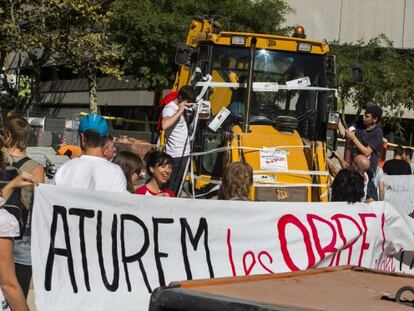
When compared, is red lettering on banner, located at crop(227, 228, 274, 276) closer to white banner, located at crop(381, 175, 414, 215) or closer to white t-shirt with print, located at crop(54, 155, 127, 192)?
white t-shirt with print, located at crop(54, 155, 127, 192)

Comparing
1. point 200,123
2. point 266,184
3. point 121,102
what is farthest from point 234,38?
point 121,102

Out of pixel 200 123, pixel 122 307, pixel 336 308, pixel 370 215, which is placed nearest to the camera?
pixel 336 308

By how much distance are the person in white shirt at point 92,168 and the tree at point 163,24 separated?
70.3 ft

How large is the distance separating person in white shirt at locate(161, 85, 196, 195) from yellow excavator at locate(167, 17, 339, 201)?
0.39 feet

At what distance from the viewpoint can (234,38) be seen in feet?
33.2

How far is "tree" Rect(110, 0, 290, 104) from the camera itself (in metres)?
27.4

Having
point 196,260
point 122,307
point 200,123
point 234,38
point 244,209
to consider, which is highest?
point 234,38

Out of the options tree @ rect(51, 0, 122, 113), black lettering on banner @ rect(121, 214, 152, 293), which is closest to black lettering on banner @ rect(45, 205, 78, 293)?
black lettering on banner @ rect(121, 214, 152, 293)

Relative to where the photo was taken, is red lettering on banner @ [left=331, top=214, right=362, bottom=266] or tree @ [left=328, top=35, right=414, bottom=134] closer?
red lettering on banner @ [left=331, top=214, right=362, bottom=266]

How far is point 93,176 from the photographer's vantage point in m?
5.98

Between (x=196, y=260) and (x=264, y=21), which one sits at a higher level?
(x=264, y=21)

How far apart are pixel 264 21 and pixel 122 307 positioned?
23921 mm

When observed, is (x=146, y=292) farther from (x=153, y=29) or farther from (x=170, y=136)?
(x=153, y=29)

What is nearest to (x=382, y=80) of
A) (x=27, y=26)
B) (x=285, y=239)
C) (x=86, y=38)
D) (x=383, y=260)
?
(x=86, y=38)
